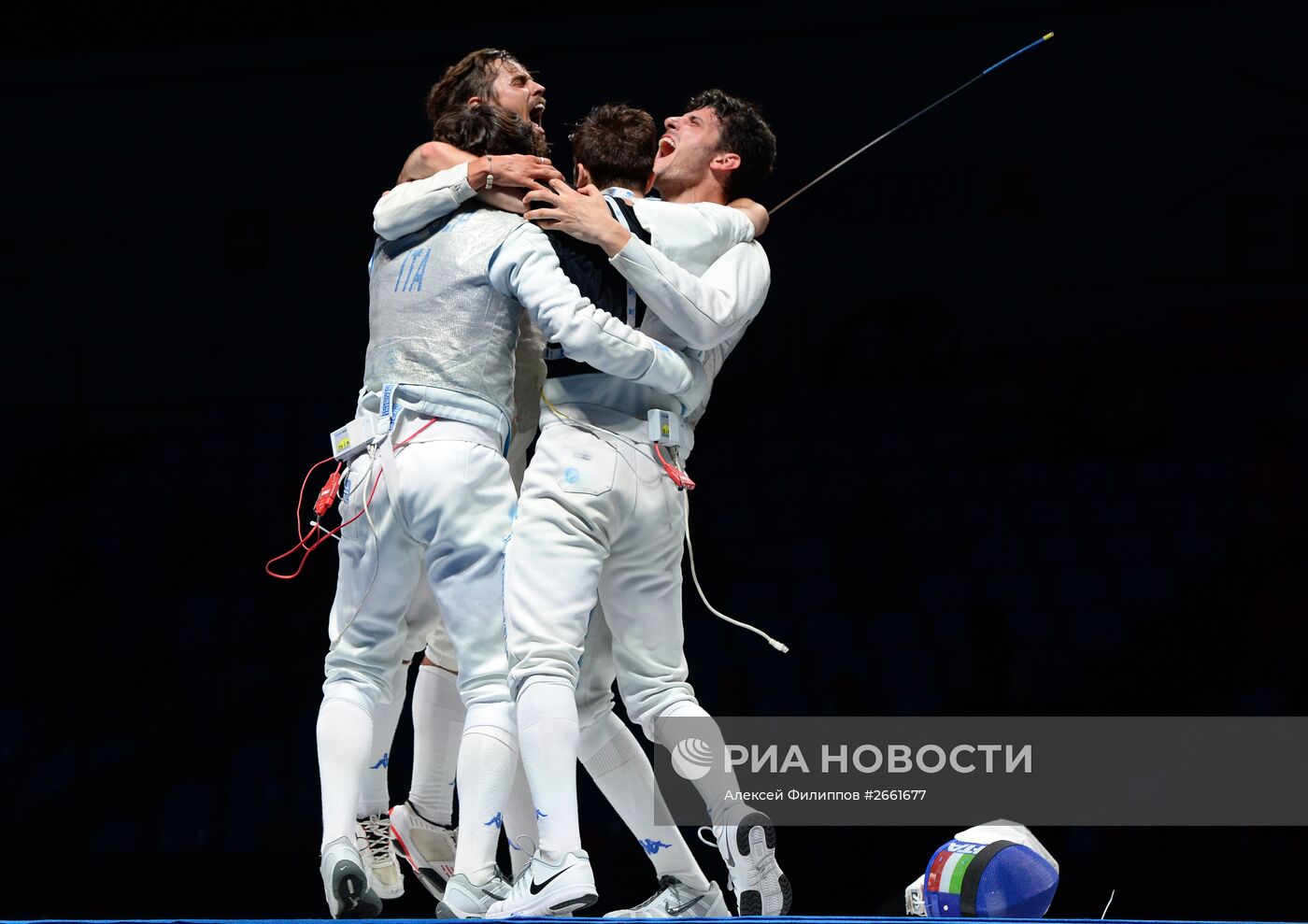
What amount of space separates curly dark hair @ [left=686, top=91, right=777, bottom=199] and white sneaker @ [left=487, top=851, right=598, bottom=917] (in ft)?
4.76

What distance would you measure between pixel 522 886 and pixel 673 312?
106cm

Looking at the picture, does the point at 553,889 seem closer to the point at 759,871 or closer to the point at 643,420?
the point at 759,871

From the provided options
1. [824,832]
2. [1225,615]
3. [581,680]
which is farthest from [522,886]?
[1225,615]

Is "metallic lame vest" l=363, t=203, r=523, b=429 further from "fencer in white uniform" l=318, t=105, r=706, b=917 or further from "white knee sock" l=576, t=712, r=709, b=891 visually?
"white knee sock" l=576, t=712, r=709, b=891

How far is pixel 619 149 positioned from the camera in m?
3.01

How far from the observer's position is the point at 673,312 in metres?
2.77

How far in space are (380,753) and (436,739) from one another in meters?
0.17

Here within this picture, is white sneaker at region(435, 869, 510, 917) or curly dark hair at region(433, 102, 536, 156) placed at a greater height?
curly dark hair at region(433, 102, 536, 156)

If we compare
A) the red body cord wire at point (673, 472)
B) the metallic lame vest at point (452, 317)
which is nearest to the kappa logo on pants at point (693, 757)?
the red body cord wire at point (673, 472)

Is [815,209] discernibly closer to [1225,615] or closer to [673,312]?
[1225,615]

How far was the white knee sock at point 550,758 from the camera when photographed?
2.54m

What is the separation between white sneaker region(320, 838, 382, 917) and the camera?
8.38 feet

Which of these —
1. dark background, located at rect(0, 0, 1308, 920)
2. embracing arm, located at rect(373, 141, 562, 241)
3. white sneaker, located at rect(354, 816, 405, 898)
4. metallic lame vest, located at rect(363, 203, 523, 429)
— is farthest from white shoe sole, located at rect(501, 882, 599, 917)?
dark background, located at rect(0, 0, 1308, 920)

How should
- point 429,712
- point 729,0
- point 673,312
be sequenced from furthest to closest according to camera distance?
point 729,0
point 429,712
point 673,312
